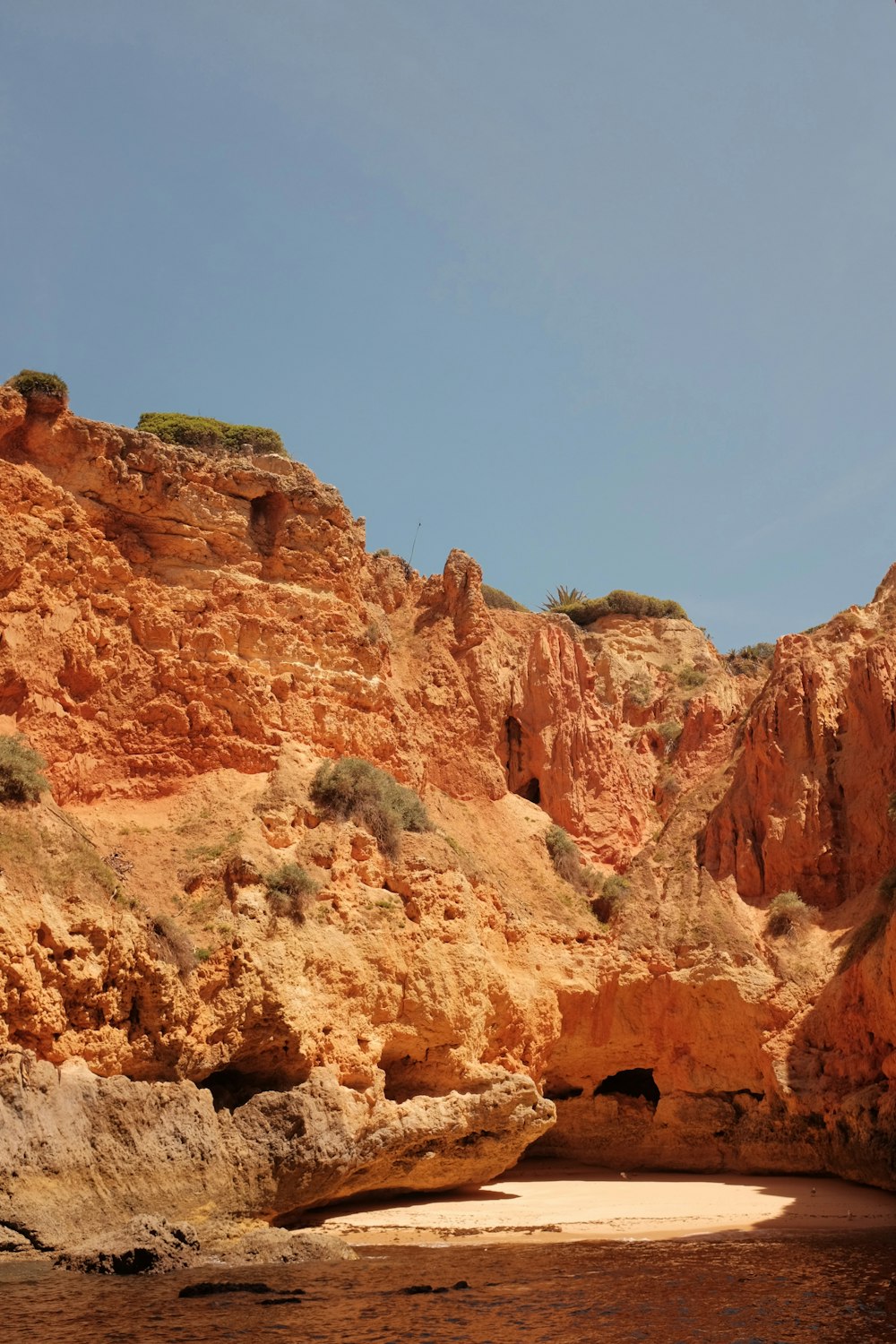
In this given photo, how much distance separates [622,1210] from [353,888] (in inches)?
274

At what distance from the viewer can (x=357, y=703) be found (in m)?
24.5

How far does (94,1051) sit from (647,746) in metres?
21.9

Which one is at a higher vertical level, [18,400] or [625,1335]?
[18,400]

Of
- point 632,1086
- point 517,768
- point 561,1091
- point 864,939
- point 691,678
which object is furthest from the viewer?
point 691,678

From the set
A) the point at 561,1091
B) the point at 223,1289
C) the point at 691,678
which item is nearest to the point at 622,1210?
the point at 561,1091

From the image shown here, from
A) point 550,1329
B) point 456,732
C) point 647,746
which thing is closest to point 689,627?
point 647,746

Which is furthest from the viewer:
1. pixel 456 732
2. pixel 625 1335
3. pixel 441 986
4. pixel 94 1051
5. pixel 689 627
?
pixel 689 627

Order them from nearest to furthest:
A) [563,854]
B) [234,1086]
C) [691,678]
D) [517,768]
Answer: [234,1086] < [563,854] < [517,768] < [691,678]

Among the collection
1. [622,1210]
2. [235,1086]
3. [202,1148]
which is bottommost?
[622,1210]

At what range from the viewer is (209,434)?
98.7 ft

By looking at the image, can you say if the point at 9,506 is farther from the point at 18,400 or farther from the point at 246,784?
the point at 246,784

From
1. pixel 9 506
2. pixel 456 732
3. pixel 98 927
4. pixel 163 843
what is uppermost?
pixel 9 506

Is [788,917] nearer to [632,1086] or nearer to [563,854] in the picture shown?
[632,1086]

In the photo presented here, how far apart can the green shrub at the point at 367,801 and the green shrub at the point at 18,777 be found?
562 cm
